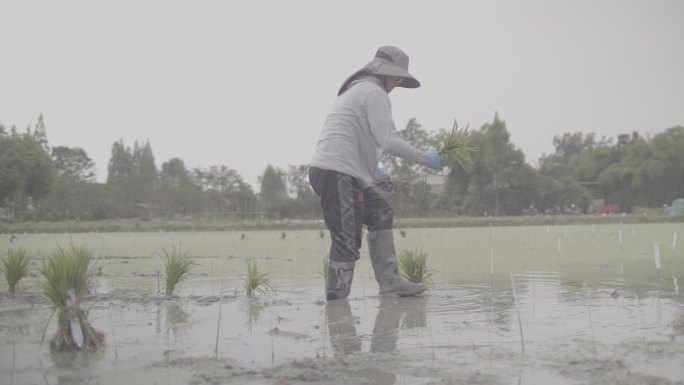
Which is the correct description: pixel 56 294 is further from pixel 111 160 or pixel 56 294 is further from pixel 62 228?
pixel 111 160

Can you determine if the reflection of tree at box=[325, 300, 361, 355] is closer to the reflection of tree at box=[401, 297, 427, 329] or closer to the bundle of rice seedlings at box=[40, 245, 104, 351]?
the reflection of tree at box=[401, 297, 427, 329]

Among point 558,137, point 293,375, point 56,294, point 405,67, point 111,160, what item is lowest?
point 293,375

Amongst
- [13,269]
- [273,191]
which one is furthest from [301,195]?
[13,269]

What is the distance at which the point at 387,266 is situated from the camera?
15.1 feet

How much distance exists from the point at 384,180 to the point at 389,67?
2.81ft

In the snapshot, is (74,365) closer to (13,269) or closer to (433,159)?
(433,159)

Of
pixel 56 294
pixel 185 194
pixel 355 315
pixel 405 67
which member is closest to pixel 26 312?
pixel 56 294

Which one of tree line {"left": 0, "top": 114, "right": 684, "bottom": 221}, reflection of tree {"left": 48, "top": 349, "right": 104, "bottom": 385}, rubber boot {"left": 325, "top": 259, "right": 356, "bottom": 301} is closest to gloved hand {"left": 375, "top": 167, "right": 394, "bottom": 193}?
rubber boot {"left": 325, "top": 259, "right": 356, "bottom": 301}

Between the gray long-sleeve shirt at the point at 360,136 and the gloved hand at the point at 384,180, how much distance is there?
377 millimetres

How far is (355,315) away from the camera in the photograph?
380 cm

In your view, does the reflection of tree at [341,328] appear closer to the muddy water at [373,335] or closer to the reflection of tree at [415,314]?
the muddy water at [373,335]

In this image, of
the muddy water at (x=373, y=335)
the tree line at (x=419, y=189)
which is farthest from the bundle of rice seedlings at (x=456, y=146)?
the tree line at (x=419, y=189)

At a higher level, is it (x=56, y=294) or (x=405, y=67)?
(x=405, y=67)

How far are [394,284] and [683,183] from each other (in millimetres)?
48739
